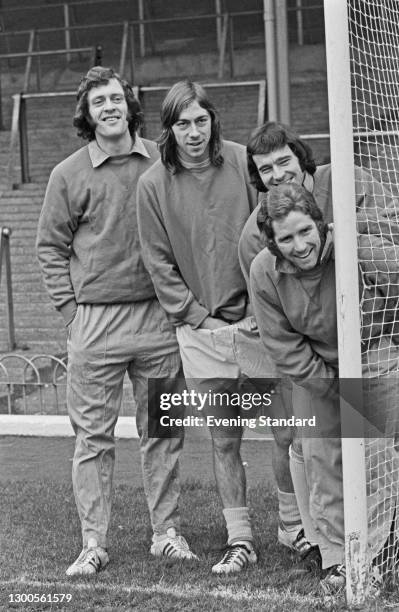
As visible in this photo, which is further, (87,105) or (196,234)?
(87,105)

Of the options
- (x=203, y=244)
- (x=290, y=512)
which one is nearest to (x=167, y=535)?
(x=290, y=512)

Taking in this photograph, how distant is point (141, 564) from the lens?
541 cm

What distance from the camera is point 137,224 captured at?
546 cm

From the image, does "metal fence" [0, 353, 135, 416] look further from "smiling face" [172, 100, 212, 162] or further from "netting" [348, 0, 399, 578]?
"netting" [348, 0, 399, 578]

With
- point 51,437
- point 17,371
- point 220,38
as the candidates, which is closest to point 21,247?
point 17,371

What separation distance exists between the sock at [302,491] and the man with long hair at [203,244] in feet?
1.03

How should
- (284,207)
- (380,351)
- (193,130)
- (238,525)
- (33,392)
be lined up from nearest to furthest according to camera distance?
(284,207) < (380,351) < (193,130) < (238,525) < (33,392)

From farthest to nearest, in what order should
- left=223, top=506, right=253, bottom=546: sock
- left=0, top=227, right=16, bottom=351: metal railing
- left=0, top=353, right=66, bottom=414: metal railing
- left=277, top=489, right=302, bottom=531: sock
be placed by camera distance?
1. left=0, top=227, right=16, bottom=351: metal railing
2. left=0, top=353, right=66, bottom=414: metal railing
3. left=277, top=489, right=302, bottom=531: sock
4. left=223, top=506, right=253, bottom=546: sock

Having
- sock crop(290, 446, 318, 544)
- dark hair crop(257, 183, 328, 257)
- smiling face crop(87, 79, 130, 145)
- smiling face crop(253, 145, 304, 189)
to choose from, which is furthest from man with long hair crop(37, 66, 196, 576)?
dark hair crop(257, 183, 328, 257)

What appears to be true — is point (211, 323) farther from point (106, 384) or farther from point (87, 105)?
point (87, 105)

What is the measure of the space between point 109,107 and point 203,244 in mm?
709

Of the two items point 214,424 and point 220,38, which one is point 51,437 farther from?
point 220,38

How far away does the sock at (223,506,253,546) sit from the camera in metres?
5.44

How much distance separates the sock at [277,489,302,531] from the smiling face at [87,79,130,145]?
1.73 m
